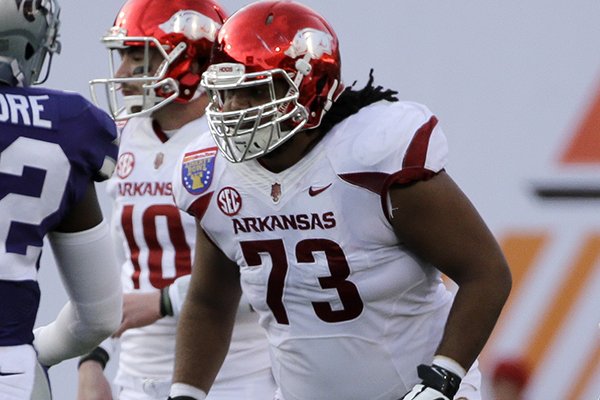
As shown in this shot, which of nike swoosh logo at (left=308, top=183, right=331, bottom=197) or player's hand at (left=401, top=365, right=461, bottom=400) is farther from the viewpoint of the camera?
nike swoosh logo at (left=308, top=183, right=331, bottom=197)

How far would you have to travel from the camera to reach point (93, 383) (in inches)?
178

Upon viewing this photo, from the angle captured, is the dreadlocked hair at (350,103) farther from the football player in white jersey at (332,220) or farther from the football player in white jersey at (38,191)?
the football player in white jersey at (38,191)

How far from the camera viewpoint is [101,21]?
18.3 feet

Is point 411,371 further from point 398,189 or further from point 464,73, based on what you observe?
point 464,73

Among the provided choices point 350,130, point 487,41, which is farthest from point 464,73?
point 350,130

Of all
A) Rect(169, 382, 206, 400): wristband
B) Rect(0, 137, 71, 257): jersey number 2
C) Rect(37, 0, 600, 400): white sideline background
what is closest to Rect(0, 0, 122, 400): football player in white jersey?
Rect(0, 137, 71, 257): jersey number 2

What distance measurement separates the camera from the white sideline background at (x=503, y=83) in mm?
5168

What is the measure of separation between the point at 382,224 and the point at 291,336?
332 mm

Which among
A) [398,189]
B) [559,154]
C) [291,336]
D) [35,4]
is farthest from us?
[559,154]

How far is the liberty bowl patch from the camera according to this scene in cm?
343

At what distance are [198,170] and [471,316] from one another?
0.68 meters

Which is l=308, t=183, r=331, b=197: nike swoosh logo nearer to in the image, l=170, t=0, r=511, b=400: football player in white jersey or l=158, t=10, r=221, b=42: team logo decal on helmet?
l=170, t=0, r=511, b=400: football player in white jersey

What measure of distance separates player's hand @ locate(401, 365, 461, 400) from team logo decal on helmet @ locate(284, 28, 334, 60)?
2.29 feet

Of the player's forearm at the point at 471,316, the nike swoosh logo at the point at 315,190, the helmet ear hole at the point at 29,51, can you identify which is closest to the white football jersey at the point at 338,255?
the nike swoosh logo at the point at 315,190
